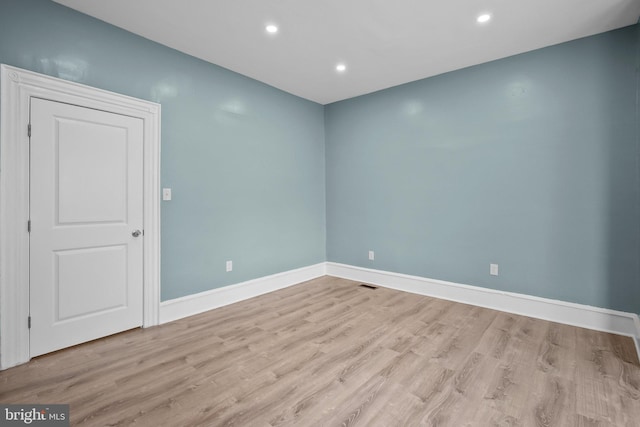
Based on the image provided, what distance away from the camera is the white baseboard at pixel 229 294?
122 inches

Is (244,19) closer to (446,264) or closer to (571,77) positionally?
(571,77)

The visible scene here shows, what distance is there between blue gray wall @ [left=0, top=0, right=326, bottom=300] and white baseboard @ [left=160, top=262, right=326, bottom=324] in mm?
83

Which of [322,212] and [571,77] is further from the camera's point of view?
[322,212]

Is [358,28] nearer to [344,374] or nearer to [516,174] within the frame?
[516,174]

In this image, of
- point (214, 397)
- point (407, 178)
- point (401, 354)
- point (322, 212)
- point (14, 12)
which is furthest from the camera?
point (322, 212)

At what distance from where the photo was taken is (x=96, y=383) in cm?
200

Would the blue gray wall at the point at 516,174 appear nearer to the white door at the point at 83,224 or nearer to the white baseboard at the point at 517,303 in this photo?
the white baseboard at the point at 517,303

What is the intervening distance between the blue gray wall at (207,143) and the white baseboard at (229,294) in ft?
0.27

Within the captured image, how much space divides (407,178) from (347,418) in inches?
123

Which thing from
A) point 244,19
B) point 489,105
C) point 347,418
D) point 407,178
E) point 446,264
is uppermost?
point 244,19

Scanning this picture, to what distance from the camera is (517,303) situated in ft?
10.7

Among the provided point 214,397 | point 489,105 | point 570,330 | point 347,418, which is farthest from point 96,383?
point 489,105

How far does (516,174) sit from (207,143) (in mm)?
3489

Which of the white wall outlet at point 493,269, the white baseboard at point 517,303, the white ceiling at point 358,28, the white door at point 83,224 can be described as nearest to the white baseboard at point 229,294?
the white door at point 83,224
